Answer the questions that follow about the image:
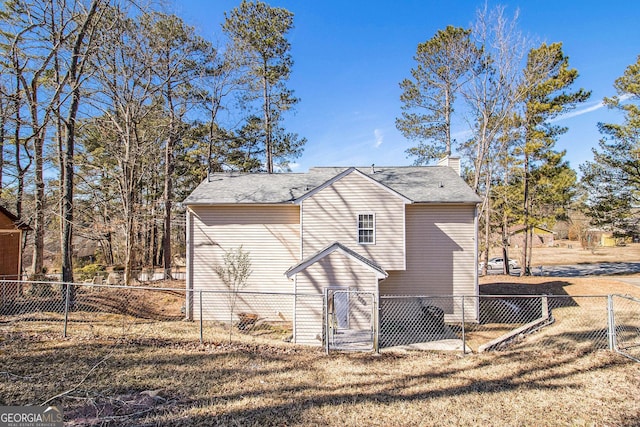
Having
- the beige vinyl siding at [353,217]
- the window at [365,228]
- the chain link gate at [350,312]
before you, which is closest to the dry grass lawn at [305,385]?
the chain link gate at [350,312]

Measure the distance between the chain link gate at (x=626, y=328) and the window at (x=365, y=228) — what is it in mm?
6729

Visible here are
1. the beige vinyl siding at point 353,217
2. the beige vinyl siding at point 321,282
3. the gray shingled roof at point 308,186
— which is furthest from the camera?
the gray shingled roof at point 308,186

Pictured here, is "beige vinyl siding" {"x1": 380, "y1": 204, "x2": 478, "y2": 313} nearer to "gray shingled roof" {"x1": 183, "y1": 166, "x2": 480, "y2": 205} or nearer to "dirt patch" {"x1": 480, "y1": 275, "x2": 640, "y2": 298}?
"gray shingled roof" {"x1": 183, "y1": 166, "x2": 480, "y2": 205}

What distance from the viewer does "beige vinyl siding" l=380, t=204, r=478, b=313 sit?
1205 centimetres

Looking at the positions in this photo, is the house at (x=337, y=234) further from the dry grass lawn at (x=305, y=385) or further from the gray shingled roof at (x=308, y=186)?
the dry grass lawn at (x=305, y=385)

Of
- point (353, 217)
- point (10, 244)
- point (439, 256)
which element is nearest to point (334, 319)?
point (353, 217)

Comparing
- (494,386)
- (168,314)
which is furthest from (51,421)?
(168,314)

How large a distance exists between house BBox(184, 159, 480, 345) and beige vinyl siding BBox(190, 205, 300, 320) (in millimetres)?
39

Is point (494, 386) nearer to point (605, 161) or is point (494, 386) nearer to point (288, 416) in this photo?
point (288, 416)

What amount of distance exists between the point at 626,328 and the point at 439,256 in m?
5.43

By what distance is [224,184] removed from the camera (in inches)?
535

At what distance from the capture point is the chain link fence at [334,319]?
767 cm

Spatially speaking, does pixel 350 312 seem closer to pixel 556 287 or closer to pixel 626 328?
pixel 626 328

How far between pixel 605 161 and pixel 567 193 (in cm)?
341
